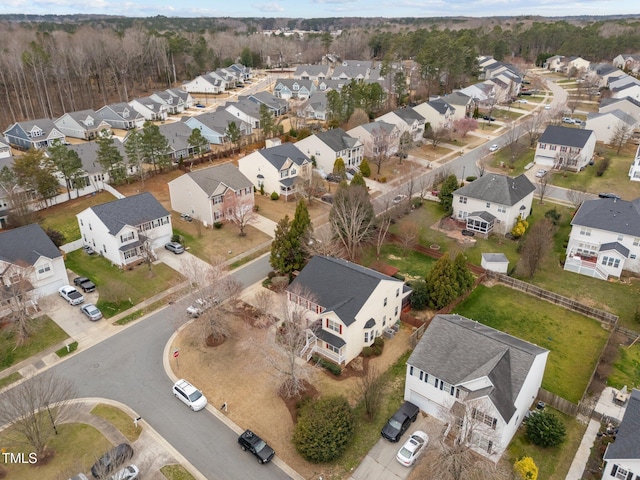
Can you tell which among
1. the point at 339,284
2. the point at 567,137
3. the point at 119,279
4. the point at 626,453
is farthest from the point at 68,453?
the point at 567,137

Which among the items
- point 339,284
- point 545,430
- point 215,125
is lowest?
point 545,430

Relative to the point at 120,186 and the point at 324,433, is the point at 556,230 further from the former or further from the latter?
the point at 120,186

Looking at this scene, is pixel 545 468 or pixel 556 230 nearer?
pixel 545 468

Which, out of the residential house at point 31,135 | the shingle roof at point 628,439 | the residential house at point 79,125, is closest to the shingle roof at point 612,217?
the shingle roof at point 628,439

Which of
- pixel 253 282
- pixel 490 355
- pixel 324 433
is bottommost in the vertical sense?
pixel 253 282

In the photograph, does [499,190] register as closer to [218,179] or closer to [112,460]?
[218,179]

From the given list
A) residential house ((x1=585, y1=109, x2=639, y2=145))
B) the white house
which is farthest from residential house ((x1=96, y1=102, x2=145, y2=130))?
residential house ((x1=585, y1=109, x2=639, y2=145))

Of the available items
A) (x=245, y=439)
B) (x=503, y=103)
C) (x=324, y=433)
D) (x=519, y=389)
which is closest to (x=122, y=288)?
(x=245, y=439)

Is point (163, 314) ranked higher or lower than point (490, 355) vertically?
lower
